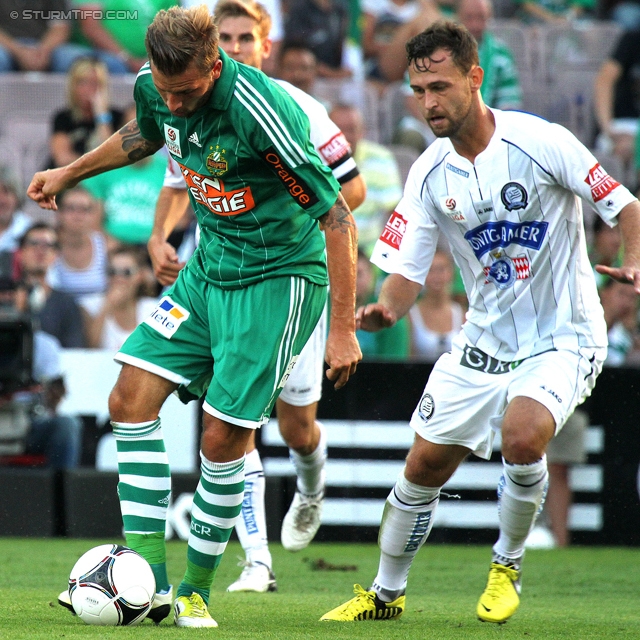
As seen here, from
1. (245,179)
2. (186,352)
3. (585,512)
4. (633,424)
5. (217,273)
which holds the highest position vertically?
(245,179)

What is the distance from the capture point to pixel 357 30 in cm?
1140

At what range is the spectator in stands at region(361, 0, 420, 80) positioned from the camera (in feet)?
38.3

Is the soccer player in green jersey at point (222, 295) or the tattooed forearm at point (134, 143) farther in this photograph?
the tattooed forearm at point (134, 143)

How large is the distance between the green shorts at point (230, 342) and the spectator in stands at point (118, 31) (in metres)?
7.41

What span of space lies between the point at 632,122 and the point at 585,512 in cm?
483

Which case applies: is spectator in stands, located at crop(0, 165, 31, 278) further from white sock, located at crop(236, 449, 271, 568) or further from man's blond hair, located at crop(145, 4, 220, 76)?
man's blond hair, located at crop(145, 4, 220, 76)

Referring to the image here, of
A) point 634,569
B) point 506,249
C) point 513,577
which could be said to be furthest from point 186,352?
point 634,569

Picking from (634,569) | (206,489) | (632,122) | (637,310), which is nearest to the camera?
(206,489)

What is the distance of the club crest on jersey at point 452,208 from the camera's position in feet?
14.7

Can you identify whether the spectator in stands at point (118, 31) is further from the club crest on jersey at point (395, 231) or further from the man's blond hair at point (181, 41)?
the man's blond hair at point (181, 41)

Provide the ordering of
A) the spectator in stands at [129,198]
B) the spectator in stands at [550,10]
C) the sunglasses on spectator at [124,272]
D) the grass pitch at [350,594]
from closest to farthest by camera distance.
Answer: the grass pitch at [350,594] → the sunglasses on spectator at [124,272] → the spectator in stands at [129,198] → the spectator in stands at [550,10]

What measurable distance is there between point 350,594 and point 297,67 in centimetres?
572

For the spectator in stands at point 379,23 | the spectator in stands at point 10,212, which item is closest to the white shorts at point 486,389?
the spectator in stands at point 10,212

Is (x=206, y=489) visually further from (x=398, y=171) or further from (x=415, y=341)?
(x=398, y=171)
